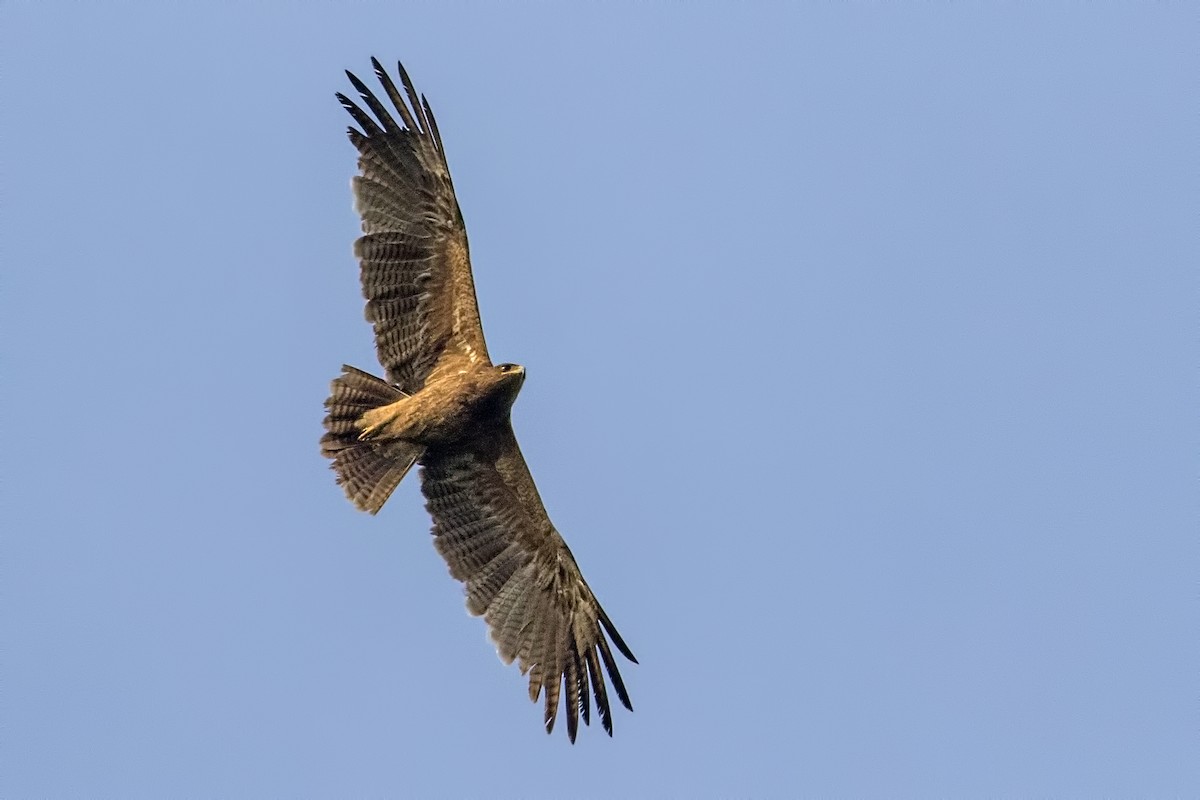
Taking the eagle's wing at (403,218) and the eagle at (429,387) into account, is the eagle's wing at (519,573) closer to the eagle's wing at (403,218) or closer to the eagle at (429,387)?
the eagle at (429,387)

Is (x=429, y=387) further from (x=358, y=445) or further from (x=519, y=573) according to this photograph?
(x=519, y=573)

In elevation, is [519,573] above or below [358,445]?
below

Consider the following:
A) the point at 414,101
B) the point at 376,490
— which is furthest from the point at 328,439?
the point at 414,101

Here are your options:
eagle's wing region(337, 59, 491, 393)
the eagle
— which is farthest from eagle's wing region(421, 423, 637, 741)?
eagle's wing region(337, 59, 491, 393)

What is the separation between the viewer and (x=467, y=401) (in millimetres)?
18922

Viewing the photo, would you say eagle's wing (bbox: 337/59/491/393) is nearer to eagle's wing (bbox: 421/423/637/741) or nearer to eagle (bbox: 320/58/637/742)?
eagle (bbox: 320/58/637/742)

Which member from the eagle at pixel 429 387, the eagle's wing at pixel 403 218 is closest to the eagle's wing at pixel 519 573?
the eagle at pixel 429 387

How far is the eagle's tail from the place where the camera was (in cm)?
1922

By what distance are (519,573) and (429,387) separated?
2.08 m

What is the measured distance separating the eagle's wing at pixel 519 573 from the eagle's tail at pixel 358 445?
1.77 feet

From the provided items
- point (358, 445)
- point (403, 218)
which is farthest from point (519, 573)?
point (403, 218)

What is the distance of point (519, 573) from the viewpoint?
2002cm

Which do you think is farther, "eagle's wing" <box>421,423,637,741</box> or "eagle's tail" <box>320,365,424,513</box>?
"eagle's wing" <box>421,423,637,741</box>

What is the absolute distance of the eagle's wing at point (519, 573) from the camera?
1964cm
